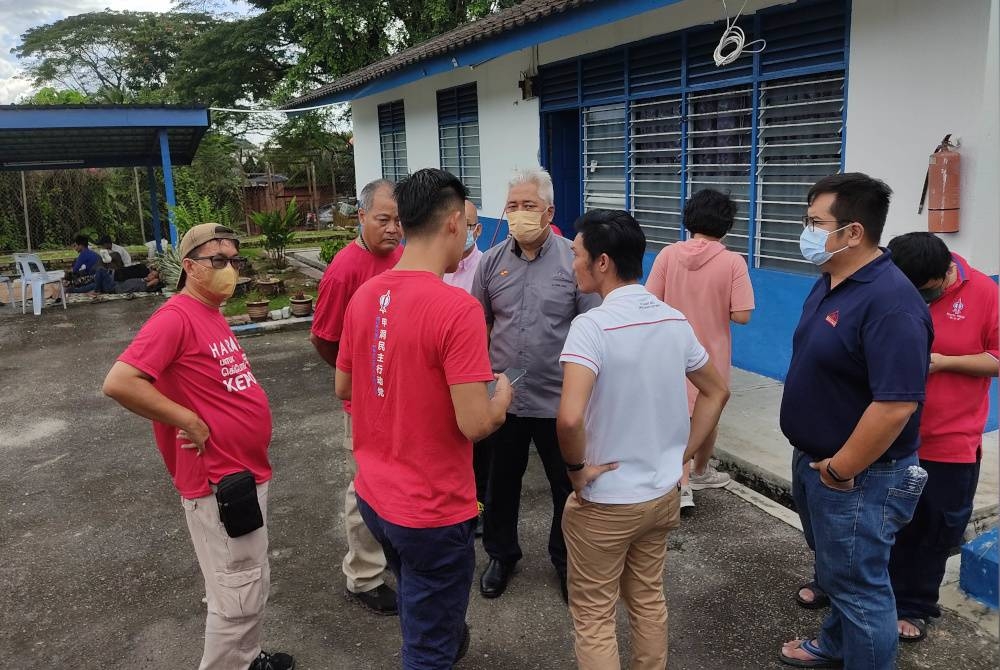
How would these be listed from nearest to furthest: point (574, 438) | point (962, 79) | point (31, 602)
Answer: point (574, 438) < point (31, 602) < point (962, 79)

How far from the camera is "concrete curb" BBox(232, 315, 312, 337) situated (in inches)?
373

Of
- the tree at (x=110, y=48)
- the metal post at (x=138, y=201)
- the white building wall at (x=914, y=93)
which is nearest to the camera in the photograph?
the white building wall at (x=914, y=93)

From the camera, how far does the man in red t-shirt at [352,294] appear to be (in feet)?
10.8

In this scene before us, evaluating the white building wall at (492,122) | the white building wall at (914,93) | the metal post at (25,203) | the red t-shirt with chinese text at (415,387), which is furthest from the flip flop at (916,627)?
the metal post at (25,203)

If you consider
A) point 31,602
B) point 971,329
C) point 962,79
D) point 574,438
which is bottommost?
point 31,602

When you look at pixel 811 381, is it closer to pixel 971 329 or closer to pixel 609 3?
pixel 971 329

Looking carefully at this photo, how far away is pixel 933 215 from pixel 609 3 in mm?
3027

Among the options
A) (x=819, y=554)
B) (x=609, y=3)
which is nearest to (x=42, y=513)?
(x=819, y=554)

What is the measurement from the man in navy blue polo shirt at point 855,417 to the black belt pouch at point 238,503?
1860 millimetres

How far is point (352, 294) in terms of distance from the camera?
331 centimetres

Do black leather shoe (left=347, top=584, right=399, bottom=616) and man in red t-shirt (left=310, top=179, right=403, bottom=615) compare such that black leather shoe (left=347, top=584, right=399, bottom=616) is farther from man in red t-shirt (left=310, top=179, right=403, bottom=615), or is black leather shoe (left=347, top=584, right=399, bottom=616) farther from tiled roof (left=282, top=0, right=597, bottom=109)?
tiled roof (left=282, top=0, right=597, bottom=109)

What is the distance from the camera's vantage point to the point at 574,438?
2289 mm

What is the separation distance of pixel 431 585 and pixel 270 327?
7.95 m

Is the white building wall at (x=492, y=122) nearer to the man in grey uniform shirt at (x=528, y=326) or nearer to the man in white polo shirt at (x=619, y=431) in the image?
the man in grey uniform shirt at (x=528, y=326)
